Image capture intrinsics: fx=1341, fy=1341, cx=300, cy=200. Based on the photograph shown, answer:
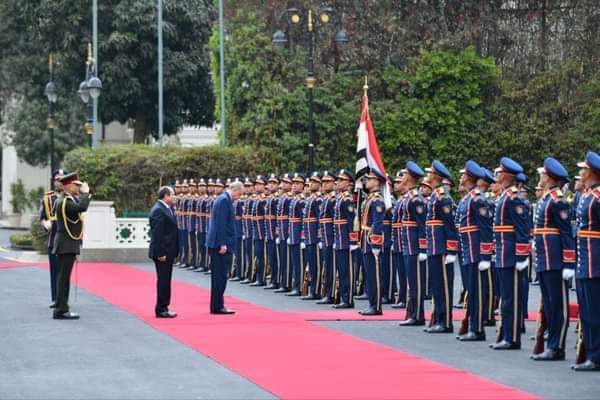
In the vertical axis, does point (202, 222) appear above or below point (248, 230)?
above

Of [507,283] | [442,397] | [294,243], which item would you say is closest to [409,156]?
[294,243]

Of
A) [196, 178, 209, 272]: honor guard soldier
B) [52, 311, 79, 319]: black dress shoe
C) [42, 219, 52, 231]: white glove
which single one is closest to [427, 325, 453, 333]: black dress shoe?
[52, 311, 79, 319]: black dress shoe

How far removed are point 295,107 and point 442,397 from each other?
29.5 meters

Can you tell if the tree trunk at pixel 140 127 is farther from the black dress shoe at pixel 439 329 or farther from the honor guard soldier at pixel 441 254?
the black dress shoe at pixel 439 329

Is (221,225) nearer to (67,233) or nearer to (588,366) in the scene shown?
(67,233)

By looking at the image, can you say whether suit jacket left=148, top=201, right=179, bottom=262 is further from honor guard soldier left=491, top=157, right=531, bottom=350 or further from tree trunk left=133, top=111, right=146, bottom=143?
tree trunk left=133, top=111, right=146, bottom=143

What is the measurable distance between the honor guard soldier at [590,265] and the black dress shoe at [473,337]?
8.30 ft

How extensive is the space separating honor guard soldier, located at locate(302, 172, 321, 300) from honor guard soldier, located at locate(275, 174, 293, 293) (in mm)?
1716

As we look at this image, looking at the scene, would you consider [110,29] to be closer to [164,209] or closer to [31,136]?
[31,136]

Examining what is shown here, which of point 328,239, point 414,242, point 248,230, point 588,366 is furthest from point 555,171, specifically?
point 248,230

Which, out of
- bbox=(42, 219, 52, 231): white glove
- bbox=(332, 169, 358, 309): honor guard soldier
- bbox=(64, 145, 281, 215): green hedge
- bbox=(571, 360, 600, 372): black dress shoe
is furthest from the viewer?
bbox=(64, 145, 281, 215): green hedge

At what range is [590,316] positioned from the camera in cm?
1316

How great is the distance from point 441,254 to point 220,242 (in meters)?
4.01

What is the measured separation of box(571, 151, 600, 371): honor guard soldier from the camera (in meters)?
13.1
